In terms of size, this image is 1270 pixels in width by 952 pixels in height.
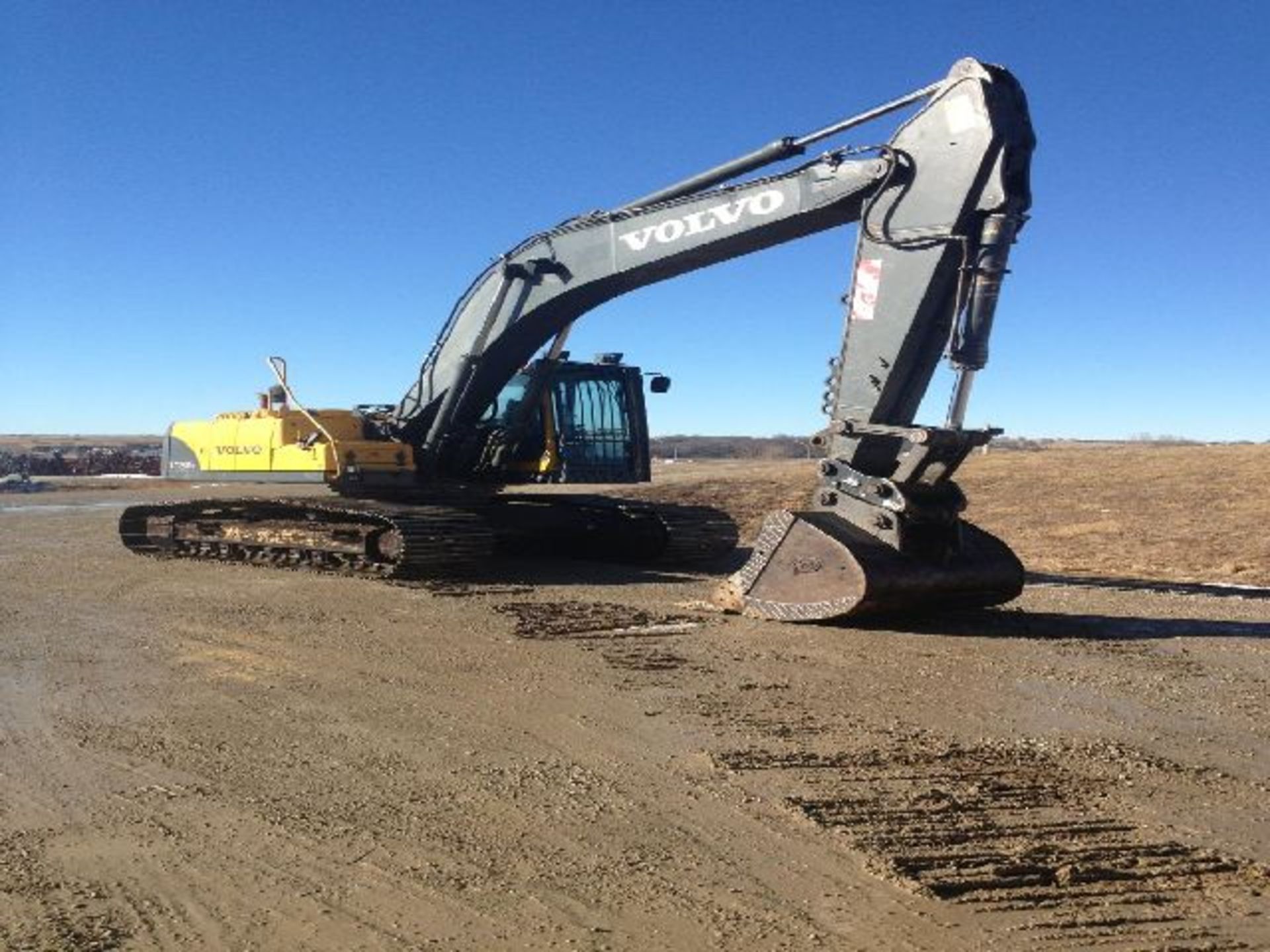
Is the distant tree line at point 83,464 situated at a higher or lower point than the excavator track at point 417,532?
higher

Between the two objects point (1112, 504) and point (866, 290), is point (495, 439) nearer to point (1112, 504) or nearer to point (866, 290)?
point (866, 290)

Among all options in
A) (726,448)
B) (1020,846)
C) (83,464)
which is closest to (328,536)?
(1020,846)

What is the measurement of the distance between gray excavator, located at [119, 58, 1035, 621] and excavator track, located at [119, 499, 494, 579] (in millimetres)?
32

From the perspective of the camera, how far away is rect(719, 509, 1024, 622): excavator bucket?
8750 mm

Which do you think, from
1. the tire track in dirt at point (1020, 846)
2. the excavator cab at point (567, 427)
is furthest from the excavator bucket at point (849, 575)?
the excavator cab at point (567, 427)

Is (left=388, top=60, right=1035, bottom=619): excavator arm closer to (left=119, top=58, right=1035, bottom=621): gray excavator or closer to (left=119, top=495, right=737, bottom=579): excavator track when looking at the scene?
(left=119, top=58, right=1035, bottom=621): gray excavator

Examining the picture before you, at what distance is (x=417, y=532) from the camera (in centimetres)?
1169

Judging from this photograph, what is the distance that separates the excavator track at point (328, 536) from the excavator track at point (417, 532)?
1cm

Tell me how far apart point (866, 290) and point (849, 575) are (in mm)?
2423

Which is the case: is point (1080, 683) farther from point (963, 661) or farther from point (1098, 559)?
point (1098, 559)

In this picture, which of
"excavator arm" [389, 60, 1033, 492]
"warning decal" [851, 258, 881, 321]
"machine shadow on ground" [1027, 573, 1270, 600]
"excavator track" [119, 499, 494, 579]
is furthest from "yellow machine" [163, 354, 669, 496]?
"machine shadow on ground" [1027, 573, 1270, 600]

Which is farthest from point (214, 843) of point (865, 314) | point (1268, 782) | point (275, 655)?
point (865, 314)

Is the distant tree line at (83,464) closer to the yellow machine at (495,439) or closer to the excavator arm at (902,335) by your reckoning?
the yellow machine at (495,439)

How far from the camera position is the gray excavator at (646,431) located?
905 centimetres
